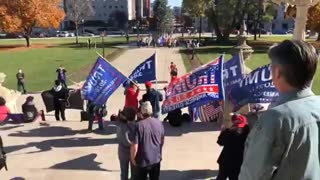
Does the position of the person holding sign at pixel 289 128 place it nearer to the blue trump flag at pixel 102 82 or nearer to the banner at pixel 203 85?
the banner at pixel 203 85

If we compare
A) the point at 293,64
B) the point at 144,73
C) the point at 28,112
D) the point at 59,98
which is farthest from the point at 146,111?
the point at 59,98

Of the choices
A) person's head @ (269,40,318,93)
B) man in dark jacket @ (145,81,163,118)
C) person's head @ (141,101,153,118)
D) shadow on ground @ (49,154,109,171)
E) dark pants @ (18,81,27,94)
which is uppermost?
person's head @ (269,40,318,93)

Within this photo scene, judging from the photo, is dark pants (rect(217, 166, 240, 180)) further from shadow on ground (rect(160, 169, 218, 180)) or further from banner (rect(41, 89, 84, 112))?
banner (rect(41, 89, 84, 112))

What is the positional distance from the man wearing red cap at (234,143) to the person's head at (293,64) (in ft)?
16.0

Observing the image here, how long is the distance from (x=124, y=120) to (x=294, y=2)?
191 inches

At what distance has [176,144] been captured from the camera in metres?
11.8

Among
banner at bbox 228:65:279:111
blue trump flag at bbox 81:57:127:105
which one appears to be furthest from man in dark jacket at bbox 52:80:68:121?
banner at bbox 228:65:279:111

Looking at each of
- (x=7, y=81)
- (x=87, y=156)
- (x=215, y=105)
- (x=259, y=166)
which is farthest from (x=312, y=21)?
(x=259, y=166)

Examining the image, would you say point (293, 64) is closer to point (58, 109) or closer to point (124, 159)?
point (124, 159)

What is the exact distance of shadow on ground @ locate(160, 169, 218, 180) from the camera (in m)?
9.42

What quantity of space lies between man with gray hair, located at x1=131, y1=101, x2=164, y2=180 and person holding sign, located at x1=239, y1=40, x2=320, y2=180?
4.50 meters

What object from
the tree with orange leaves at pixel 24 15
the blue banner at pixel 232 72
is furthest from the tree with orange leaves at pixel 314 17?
the blue banner at pixel 232 72

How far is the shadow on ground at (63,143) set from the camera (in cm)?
1166

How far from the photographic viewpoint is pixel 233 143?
287 inches
